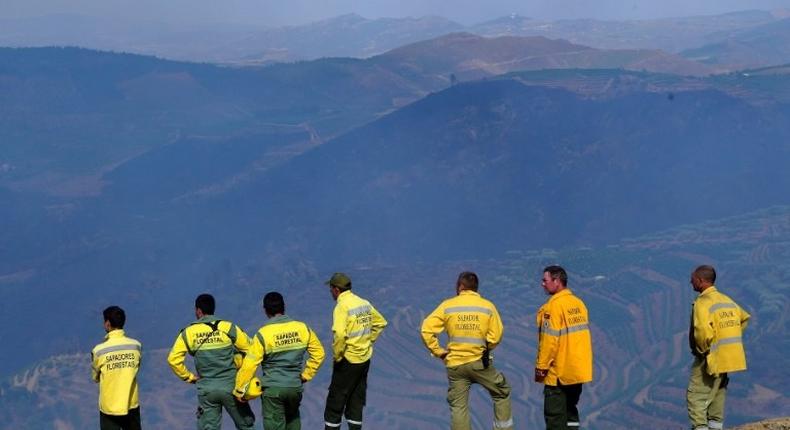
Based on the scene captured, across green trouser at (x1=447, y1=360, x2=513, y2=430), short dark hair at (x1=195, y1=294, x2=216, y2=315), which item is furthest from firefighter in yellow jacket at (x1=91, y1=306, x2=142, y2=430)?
green trouser at (x1=447, y1=360, x2=513, y2=430)

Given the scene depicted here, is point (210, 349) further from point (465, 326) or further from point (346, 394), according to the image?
point (465, 326)

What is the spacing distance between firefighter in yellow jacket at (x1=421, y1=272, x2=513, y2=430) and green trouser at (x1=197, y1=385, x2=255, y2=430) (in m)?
2.65

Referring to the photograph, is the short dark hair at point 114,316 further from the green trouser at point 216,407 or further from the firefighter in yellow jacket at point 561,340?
the firefighter in yellow jacket at point 561,340

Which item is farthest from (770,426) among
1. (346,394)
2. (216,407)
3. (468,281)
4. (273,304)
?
(216,407)

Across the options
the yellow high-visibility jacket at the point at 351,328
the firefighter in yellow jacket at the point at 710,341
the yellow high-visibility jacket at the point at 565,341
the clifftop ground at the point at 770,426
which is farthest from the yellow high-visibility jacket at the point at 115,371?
the clifftop ground at the point at 770,426

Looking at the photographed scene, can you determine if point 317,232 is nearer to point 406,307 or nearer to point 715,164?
point 406,307

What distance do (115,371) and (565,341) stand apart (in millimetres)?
5648

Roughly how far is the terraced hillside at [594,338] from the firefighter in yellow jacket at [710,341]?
5680cm

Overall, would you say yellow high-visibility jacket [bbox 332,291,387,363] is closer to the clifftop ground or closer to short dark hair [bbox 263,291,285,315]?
short dark hair [bbox 263,291,285,315]

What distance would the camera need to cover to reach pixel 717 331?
1185cm

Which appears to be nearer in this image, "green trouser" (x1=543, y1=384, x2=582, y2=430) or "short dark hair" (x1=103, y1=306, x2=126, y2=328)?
"short dark hair" (x1=103, y1=306, x2=126, y2=328)

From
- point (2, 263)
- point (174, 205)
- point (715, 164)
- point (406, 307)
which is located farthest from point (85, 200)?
point (715, 164)

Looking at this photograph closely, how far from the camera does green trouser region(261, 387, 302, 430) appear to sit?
11.7 meters

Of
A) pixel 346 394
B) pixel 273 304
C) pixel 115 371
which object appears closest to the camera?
pixel 115 371
